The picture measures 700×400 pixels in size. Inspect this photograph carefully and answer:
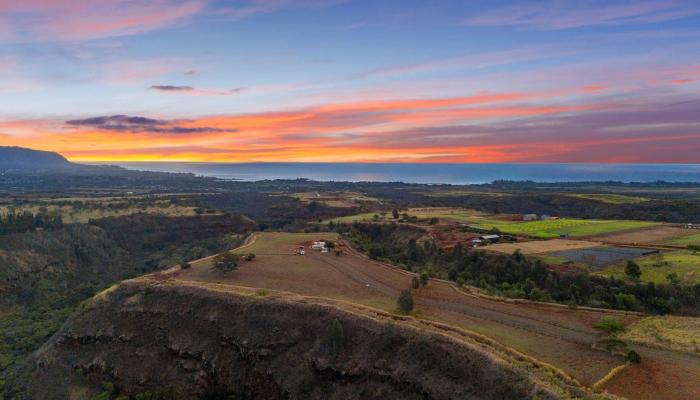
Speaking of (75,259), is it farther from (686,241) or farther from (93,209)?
(686,241)

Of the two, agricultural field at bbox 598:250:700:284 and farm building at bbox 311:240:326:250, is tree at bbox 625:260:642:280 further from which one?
farm building at bbox 311:240:326:250

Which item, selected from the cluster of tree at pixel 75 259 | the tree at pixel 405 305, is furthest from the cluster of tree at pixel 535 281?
the cluster of tree at pixel 75 259

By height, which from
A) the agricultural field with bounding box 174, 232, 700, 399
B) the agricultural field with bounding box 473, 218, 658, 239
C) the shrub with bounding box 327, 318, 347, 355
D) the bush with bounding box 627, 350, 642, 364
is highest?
the agricultural field with bounding box 473, 218, 658, 239

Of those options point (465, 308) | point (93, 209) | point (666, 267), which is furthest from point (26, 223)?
Result: point (666, 267)

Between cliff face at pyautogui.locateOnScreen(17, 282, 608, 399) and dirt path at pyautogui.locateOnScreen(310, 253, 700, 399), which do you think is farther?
cliff face at pyautogui.locateOnScreen(17, 282, 608, 399)

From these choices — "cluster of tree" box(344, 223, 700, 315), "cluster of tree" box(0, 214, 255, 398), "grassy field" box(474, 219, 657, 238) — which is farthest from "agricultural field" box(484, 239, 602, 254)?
"cluster of tree" box(0, 214, 255, 398)
